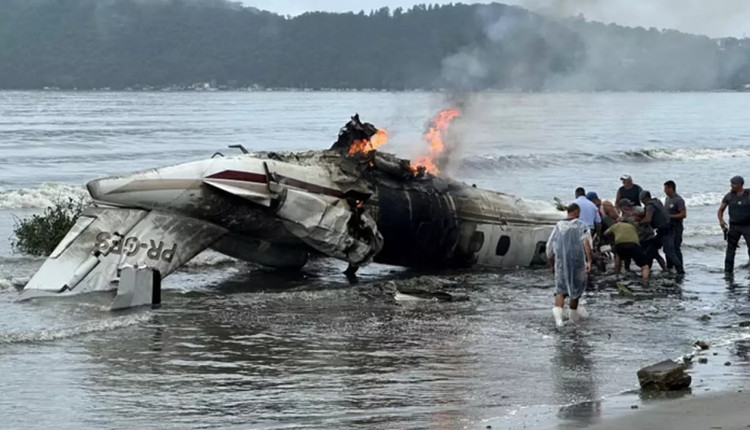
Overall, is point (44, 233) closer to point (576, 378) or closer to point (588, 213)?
point (588, 213)

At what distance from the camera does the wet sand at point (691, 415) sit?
9.89 meters

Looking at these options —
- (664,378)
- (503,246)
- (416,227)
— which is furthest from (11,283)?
(664,378)

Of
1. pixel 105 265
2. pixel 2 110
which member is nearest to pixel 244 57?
pixel 2 110

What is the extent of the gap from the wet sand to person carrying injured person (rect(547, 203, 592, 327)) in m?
5.09

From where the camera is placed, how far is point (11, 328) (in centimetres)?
1579

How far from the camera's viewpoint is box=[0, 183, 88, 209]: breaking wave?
35.1 m

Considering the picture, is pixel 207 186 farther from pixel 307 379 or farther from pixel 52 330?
pixel 307 379

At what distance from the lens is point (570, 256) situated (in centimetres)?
1625

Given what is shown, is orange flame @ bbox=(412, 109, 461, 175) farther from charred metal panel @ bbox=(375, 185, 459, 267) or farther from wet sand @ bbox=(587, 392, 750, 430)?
wet sand @ bbox=(587, 392, 750, 430)

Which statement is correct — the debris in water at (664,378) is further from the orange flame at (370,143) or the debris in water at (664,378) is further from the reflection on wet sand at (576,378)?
the orange flame at (370,143)

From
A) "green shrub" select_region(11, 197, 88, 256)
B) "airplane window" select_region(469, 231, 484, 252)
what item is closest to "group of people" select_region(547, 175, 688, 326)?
"airplane window" select_region(469, 231, 484, 252)

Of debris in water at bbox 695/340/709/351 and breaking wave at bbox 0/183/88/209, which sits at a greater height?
debris in water at bbox 695/340/709/351

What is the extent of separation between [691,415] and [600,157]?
50.6 m

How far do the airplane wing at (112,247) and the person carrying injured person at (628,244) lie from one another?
7.40m
